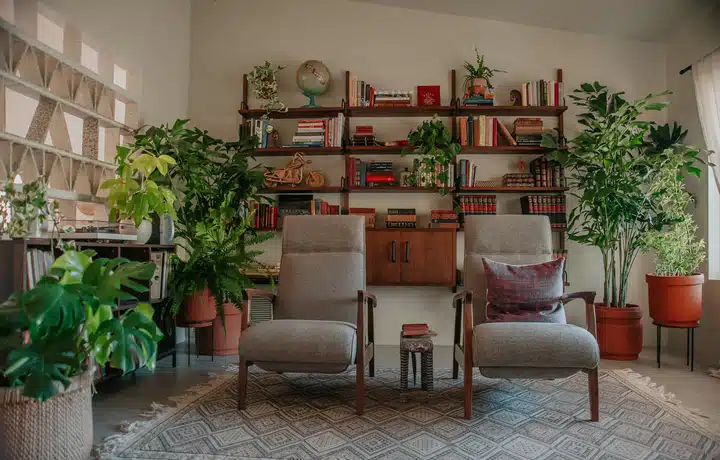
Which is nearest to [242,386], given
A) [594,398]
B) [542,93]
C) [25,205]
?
[25,205]

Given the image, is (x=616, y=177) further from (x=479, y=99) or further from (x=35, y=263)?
(x=35, y=263)

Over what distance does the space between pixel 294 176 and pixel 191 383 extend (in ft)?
6.84

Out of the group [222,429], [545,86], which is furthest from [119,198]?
[545,86]

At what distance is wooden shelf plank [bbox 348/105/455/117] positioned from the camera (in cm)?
458

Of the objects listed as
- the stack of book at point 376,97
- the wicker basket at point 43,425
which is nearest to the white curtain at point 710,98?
the stack of book at point 376,97

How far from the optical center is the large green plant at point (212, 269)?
11.4ft

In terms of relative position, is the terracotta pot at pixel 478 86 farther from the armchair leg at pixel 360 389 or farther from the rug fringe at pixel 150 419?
the rug fringe at pixel 150 419

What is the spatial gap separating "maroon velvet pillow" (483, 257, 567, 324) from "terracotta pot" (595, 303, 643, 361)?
1300 mm

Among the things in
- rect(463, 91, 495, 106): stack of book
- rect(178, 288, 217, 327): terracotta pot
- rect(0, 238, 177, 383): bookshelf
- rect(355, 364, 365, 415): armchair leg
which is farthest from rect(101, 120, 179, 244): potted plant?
rect(463, 91, 495, 106): stack of book

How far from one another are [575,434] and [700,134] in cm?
290

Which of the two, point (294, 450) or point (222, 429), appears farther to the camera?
point (222, 429)

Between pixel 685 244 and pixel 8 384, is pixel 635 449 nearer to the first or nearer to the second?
pixel 685 244

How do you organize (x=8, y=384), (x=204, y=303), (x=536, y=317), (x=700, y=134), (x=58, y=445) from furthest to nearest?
(x=700, y=134) → (x=204, y=303) → (x=536, y=317) → (x=8, y=384) → (x=58, y=445)

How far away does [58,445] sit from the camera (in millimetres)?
1848
